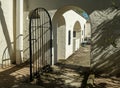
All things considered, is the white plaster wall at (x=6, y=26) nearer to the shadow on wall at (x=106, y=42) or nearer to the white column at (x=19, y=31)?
the white column at (x=19, y=31)

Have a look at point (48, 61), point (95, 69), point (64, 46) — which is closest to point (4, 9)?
point (48, 61)

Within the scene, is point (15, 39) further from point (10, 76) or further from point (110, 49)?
point (110, 49)

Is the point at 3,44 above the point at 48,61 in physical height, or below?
above

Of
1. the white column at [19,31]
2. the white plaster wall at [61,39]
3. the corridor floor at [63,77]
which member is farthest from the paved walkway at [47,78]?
the white plaster wall at [61,39]

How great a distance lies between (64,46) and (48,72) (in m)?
Answer: 5.73

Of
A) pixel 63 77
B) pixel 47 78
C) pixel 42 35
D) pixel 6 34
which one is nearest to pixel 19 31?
pixel 6 34

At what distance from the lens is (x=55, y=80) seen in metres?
8.91

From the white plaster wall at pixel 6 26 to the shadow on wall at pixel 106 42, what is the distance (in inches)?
160

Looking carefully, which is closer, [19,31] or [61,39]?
[19,31]

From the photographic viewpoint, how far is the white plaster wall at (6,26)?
10430 mm

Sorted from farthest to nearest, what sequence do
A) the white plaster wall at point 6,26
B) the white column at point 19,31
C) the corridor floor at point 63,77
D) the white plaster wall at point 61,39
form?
the white plaster wall at point 61,39 < the white column at point 19,31 < the white plaster wall at point 6,26 < the corridor floor at point 63,77

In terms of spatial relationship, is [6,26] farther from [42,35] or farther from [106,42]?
[106,42]

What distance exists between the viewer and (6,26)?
10.8 m

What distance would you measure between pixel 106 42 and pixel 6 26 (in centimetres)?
473
